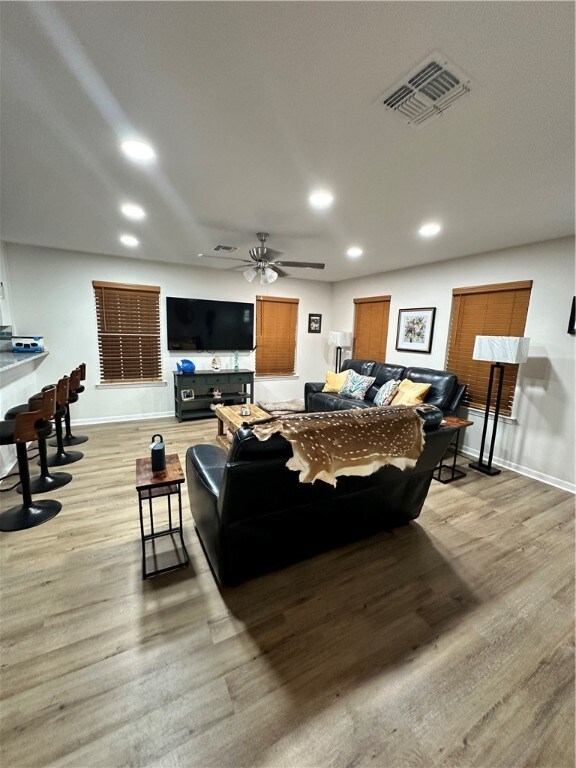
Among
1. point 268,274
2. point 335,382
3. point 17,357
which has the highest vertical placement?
point 268,274

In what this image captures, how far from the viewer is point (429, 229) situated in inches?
122

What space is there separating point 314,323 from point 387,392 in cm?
265

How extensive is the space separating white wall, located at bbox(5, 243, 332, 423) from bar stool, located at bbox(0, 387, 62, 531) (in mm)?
2433

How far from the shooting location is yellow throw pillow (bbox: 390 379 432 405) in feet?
12.8

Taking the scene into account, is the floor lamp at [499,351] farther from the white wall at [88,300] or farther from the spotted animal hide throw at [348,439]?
the white wall at [88,300]

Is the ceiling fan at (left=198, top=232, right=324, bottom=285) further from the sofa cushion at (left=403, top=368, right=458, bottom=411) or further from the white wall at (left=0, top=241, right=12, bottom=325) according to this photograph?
the white wall at (left=0, top=241, right=12, bottom=325)

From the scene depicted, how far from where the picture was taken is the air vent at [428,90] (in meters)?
1.22

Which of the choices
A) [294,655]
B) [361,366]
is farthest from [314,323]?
[294,655]

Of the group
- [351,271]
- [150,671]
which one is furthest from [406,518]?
[351,271]

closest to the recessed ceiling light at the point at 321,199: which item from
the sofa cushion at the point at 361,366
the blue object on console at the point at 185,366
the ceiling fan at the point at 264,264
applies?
the ceiling fan at the point at 264,264

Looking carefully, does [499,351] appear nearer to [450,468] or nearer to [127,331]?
[450,468]

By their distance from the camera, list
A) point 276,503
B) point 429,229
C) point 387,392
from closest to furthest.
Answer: point 276,503
point 429,229
point 387,392

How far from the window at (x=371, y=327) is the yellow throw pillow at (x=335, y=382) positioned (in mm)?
810

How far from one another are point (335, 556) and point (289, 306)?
4.84 meters
